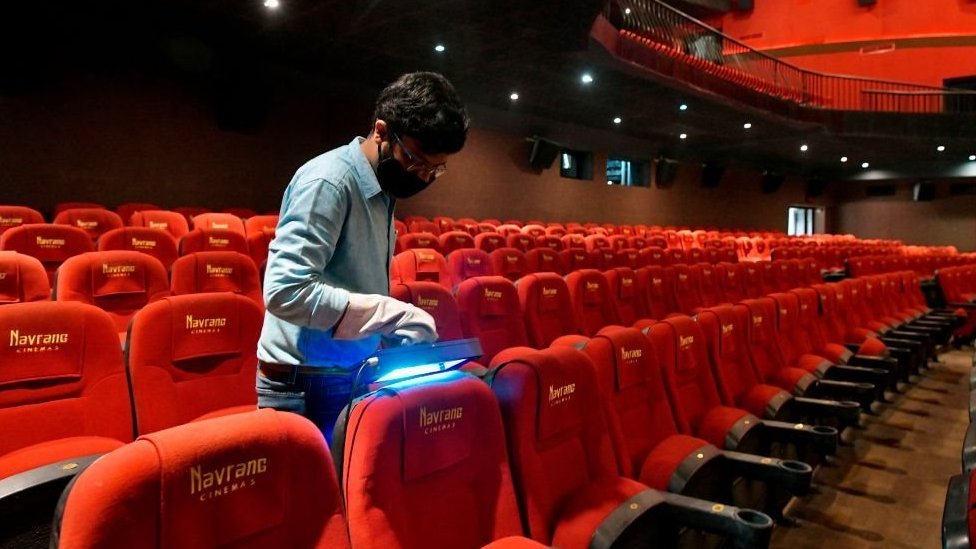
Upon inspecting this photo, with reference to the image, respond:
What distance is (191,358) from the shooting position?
1.81 m

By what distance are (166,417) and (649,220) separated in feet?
44.2

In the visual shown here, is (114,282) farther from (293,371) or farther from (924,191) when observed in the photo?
(924,191)

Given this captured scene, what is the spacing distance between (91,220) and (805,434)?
5192mm

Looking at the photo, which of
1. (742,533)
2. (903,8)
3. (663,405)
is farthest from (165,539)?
(903,8)

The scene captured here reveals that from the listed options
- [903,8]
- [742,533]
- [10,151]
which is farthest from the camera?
[903,8]

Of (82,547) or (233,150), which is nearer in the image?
(82,547)

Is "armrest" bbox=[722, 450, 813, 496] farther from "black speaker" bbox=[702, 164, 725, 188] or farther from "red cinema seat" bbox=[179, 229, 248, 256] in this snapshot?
"black speaker" bbox=[702, 164, 725, 188]

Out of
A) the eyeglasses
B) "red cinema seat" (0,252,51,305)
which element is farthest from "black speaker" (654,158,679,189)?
the eyeglasses

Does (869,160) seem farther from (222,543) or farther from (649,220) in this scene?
(222,543)

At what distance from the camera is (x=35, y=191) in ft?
20.3

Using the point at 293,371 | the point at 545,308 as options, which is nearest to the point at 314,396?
the point at 293,371

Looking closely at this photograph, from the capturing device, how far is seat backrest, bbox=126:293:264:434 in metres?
1.70

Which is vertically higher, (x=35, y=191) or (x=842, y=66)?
(x=842, y=66)

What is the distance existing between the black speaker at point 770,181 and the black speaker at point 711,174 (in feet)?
7.55
